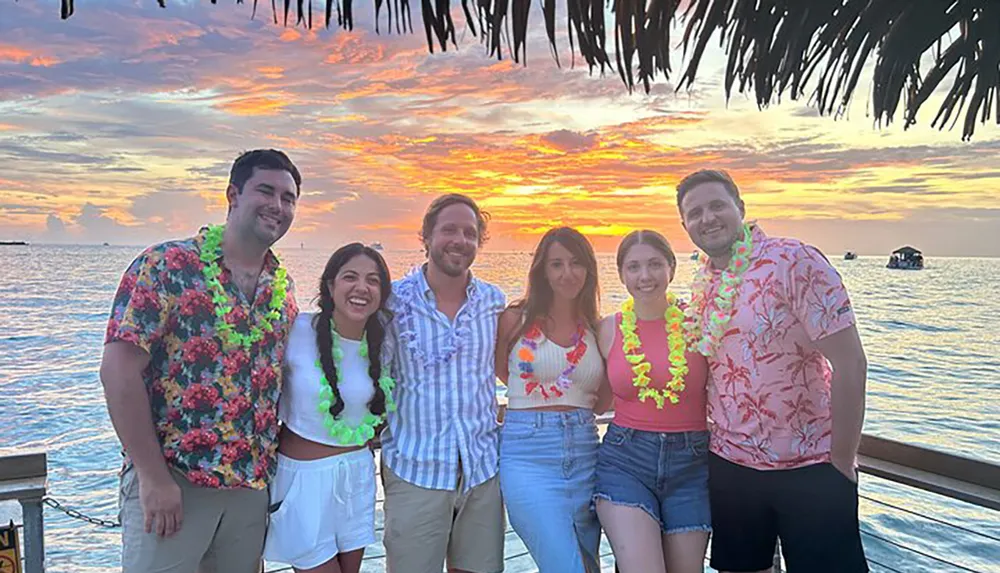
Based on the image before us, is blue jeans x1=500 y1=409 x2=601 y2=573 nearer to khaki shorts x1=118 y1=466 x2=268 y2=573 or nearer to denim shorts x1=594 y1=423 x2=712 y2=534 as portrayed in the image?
denim shorts x1=594 y1=423 x2=712 y2=534

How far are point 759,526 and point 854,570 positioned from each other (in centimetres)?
31

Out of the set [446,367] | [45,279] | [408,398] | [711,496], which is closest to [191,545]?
[408,398]

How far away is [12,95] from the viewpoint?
16.8 meters

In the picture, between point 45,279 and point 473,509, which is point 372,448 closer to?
point 473,509

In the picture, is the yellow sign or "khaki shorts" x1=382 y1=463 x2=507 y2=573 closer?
the yellow sign

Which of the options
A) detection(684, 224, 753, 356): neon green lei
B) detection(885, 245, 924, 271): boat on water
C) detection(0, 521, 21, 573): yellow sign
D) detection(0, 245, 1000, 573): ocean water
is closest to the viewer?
detection(0, 521, 21, 573): yellow sign

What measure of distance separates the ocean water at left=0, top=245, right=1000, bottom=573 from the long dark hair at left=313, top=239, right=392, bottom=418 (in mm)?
875

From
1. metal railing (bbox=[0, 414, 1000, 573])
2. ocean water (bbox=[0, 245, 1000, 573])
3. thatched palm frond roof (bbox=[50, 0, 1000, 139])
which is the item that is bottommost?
ocean water (bbox=[0, 245, 1000, 573])

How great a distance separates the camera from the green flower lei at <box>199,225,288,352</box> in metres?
2.36

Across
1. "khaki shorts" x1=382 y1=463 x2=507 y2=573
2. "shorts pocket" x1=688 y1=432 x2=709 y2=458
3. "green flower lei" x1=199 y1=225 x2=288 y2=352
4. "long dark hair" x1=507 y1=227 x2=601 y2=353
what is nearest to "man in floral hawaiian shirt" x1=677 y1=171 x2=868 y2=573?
"shorts pocket" x1=688 y1=432 x2=709 y2=458

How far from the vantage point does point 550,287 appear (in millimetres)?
3100

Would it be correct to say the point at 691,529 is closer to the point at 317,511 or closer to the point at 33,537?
the point at 317,511

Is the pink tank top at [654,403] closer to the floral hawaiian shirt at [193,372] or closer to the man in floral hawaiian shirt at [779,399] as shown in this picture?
the man in floral hawaiian shirt at [779,399]

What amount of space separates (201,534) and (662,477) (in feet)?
5.56
